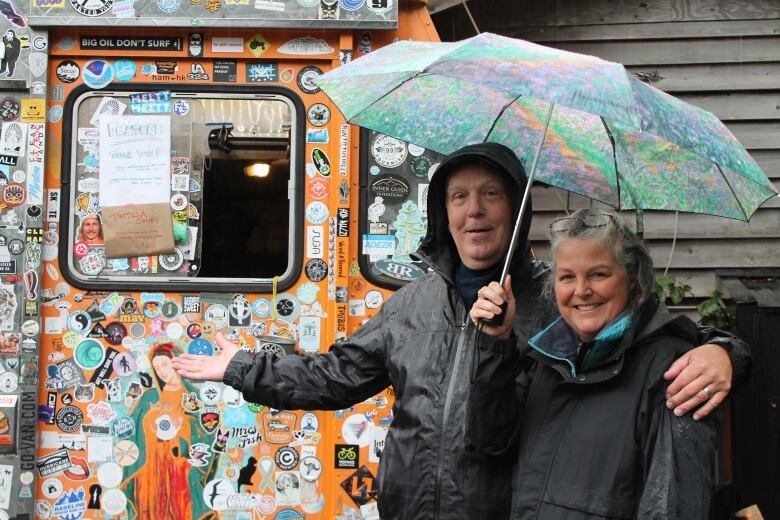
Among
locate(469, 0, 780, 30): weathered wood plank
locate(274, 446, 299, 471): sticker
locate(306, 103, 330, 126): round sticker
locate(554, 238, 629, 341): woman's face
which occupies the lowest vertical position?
locate(274, 446, 299, 471): sticker

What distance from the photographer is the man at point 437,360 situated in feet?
7.62

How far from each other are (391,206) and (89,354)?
1534 millimetres

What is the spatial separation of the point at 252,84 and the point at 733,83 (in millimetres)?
3280

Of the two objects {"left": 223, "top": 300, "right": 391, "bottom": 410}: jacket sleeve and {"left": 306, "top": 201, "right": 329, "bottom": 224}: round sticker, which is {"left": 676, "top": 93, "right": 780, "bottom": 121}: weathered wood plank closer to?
{"left": 306, "top": 201, "right": 329, "bottom": 224}: round sticker

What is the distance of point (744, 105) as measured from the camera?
5.79m

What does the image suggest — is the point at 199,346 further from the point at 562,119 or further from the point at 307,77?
the point at 562,119

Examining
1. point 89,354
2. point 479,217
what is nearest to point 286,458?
point 89,354

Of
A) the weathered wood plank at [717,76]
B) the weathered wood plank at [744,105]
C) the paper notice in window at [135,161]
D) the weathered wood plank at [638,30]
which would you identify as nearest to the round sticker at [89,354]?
the paper notice in window at [135,161]

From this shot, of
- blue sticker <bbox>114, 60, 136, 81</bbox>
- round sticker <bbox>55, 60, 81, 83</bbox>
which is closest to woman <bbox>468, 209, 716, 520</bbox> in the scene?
blue sticker <bbox>114, 60, 136, 81</bbox>

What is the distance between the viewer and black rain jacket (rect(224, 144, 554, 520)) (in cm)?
231

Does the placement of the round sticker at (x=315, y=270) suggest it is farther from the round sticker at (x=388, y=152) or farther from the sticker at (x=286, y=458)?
the sticker at (x=286, y=458)

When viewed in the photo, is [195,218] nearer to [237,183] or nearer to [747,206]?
[237,183]

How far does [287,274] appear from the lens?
13.5 feet

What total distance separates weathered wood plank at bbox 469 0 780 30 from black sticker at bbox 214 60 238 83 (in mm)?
2432
